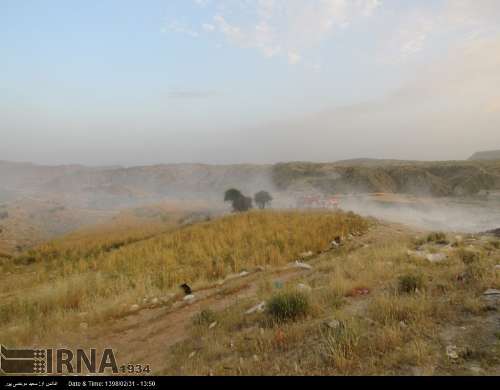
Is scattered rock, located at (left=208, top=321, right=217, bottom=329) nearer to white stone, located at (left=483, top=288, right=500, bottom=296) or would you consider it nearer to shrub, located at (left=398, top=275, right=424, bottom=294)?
shrub, located at (left=398, top=275, right=424, bottom=294)

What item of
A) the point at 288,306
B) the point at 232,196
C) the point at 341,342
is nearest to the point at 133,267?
the point at 288,306

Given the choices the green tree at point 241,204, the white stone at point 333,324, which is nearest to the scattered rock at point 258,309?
the white stone at point 333,324

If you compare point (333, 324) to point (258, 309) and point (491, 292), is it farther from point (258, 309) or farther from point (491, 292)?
point (491, 292)

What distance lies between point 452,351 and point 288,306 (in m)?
2.20

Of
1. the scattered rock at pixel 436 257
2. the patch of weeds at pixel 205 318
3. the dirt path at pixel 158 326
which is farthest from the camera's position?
the scattered rock at pixel 436 257

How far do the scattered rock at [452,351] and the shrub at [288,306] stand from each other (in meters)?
1.93

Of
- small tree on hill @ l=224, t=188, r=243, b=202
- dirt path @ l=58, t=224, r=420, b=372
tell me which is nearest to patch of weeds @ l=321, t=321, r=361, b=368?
dirt path @ l=58, t=224, r=420, b=372

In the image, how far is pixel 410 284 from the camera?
16.5 feet

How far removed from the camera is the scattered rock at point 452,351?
3.03m

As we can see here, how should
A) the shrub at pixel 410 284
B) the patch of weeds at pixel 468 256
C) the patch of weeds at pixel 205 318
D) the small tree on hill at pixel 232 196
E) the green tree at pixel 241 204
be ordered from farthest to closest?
the small tree on hill at pixel 232 196, the green tree at pixel 241 204, the patch of weeds at pixel 468 256, the patch of weeds at pixel 205 318, the shrub at pixel 410 284

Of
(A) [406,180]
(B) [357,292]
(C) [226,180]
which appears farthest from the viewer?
(C) [226,180]

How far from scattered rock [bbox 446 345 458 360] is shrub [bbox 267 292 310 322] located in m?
1.93

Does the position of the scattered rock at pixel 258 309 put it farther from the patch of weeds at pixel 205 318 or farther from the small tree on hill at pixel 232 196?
the small tree on hill at pixel 232 196
